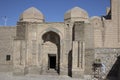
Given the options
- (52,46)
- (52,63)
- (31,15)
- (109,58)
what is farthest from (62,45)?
(31,15)

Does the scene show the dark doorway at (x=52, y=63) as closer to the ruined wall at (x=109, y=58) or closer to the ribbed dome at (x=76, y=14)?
the ribbed dome at (x=76, y=14)

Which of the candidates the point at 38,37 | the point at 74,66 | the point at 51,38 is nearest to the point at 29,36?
the point at 38,37

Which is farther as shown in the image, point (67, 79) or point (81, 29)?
point (81, 29)

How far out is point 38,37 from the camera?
65.0 feet

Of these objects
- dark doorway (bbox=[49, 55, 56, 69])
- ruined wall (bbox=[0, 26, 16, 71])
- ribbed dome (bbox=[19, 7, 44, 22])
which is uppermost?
ribbed dome (bbox=[19, 7, 44, 22])

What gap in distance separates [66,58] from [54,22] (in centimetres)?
344

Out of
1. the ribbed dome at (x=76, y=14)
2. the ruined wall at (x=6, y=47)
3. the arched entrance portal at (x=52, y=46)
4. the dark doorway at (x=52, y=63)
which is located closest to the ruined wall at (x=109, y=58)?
the arched entrance portal at (x=52, y=46)

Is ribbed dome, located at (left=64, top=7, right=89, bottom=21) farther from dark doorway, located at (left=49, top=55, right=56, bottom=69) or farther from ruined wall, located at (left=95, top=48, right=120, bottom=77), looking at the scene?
ruined wall, located at (left=95, top=48, right=120, bottom=77)

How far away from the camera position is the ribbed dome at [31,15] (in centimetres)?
2247

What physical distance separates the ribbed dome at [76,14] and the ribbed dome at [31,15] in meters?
2.82

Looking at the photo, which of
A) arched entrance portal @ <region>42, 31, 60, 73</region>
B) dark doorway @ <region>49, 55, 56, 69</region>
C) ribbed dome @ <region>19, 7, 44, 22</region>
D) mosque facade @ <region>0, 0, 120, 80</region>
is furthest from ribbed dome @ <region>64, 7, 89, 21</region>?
dark doorway @ <region>49, 55, 56, 69</region>

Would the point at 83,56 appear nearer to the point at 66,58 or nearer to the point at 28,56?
the point at 66,58

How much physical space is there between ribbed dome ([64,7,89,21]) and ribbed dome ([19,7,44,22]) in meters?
2.82

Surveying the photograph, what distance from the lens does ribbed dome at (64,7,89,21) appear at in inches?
868
